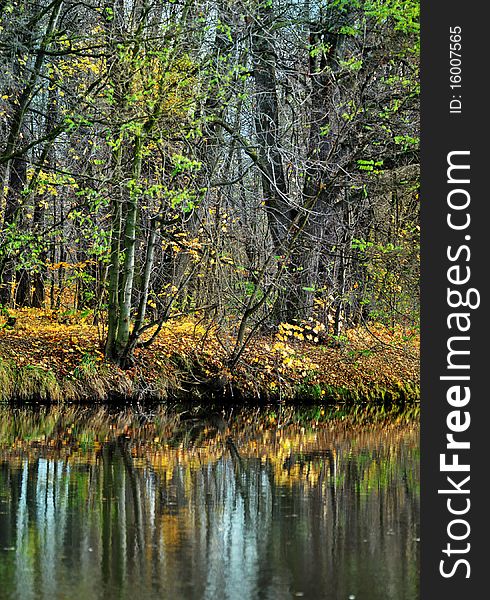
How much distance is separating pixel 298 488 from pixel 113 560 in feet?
13.6


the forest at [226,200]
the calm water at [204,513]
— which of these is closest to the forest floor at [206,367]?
the forest at [226,200]

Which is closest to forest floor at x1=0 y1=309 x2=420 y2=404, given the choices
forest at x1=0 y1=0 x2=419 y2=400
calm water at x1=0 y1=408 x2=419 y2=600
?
forest at x1=0 y1=0 x2=419 y2=400

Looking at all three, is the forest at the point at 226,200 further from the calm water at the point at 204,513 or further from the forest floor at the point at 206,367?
the calm water at the point at 204,513

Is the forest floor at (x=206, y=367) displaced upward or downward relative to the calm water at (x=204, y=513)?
upward

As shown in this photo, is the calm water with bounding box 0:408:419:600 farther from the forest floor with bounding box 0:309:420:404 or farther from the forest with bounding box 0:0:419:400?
the forest with bounding box 0:0:419:400

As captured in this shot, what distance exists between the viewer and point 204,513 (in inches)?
422

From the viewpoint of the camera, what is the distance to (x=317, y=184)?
2288 cm

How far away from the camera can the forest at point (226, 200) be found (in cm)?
1888

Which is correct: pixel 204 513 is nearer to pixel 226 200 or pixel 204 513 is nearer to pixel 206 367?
pixel 206 367

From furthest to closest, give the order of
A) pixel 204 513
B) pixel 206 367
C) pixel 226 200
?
pixel 206 367
pixel 226 200
pixel 204 513

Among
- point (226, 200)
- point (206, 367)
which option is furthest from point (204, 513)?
point (226, 200)

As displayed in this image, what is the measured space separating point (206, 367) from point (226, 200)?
139 inches

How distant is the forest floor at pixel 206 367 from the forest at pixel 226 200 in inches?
1.8

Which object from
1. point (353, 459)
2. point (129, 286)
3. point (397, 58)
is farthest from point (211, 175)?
point (353, 459)
